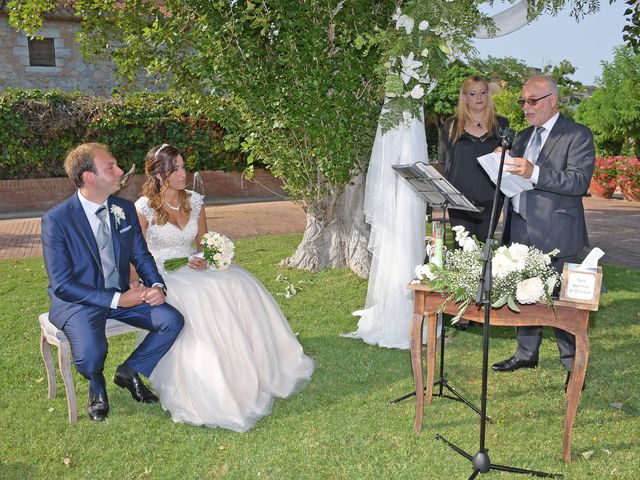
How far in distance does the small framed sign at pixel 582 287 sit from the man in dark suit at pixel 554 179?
906 millimetres

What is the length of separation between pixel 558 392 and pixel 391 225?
7.29 ft

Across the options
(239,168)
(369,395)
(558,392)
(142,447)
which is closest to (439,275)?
(369,395)

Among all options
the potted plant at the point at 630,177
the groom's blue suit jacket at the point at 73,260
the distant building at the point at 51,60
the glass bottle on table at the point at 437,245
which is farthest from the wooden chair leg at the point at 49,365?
the distant building at the point at 51,60

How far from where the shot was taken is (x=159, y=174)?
18.9 ft

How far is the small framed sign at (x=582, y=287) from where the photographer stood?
3.95 metres

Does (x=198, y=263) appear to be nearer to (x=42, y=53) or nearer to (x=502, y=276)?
(x=502, y=276)

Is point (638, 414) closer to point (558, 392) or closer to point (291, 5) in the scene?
point (558, 392)

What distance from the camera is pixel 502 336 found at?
22.6 feet

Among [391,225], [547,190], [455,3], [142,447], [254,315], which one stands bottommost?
[142,447]

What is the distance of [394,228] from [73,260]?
311 centimetres

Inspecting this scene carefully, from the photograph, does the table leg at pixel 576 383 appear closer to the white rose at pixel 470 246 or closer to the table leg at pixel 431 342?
the white rose at pixel 470 246

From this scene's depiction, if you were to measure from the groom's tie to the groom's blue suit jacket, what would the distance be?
38mm

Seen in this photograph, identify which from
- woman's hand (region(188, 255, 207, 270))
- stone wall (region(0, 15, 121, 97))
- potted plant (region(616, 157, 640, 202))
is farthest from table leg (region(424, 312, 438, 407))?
stone wall (region(0, 15, 121, 97))

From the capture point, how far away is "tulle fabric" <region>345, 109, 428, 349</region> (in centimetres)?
636
